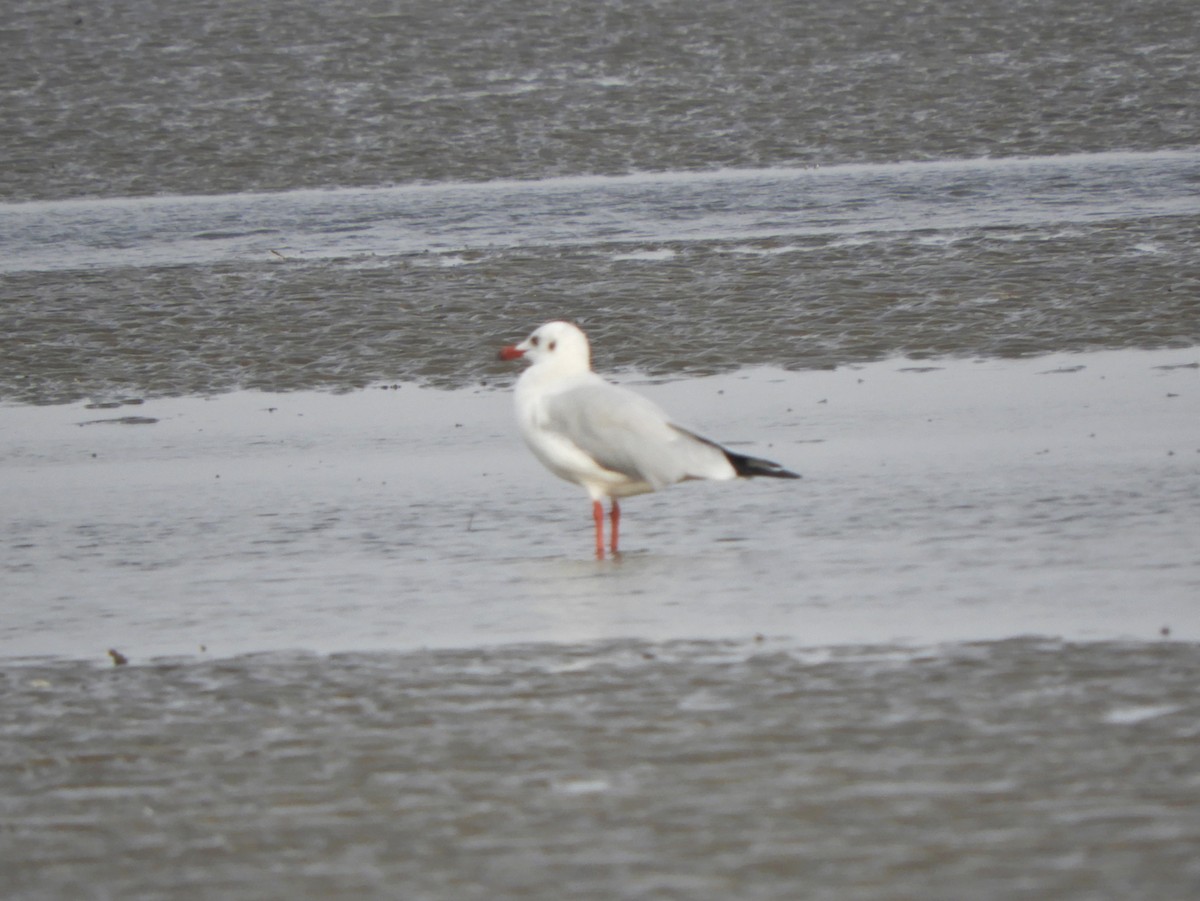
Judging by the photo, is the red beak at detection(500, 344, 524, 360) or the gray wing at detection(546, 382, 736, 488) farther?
the red beak at detection(500, 344, 524, 360)

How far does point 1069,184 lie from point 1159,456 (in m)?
7.74

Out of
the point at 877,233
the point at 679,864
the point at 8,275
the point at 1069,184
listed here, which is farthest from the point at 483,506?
the point at 1069,184

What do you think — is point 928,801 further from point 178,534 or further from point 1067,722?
point 178,534

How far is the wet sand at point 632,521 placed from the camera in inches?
263

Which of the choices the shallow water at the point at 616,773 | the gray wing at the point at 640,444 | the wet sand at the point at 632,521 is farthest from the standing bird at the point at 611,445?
the shallow water at the point at 616,773

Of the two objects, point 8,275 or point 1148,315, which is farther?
point 8,275

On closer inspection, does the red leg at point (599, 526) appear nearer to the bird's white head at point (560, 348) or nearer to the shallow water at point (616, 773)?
the bird's white head at point (560, 348)

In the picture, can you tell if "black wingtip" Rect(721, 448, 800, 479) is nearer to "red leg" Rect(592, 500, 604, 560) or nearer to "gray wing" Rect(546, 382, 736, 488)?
"gray wing" Rect(546, 382, 736, 488)

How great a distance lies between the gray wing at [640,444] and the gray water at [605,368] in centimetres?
31

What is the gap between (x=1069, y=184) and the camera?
53.0ft

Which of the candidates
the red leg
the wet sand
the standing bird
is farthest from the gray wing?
the wet sand

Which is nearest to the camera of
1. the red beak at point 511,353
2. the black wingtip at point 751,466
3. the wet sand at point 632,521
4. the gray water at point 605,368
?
the gray water at point 605,368

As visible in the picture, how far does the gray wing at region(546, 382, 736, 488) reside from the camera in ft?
26.1

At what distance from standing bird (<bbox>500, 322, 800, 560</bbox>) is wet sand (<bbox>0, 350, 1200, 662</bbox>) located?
24 cm
